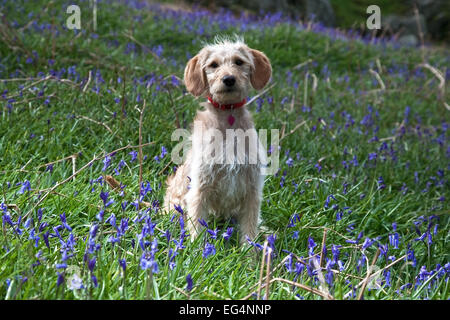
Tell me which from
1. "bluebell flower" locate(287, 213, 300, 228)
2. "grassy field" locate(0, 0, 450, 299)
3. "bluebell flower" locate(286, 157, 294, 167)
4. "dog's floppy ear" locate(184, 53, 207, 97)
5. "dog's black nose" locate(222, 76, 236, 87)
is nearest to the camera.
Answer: "grassy field" locate(0, 0, 450, 299)

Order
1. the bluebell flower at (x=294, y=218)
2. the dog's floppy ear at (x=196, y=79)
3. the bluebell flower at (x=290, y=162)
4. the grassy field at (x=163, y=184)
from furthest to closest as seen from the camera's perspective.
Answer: the bluebell flower at (x=290, y=162)
the dog's floppy ear at (x=196, y=79)
the bluebell flower at (x=294, y=218)
the grassy field at (x=163, y=184)

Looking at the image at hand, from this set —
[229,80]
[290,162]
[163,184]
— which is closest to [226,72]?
[229,80]

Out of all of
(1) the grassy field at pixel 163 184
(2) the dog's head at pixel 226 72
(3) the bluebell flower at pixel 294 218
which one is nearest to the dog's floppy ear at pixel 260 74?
(2) the dog's head at pixel 226 72

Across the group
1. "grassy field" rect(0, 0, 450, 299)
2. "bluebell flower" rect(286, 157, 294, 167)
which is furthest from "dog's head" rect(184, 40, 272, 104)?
"bluebell flower" rect(286, 157, 294, 167)

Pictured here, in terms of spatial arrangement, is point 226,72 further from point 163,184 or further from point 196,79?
point 163,184

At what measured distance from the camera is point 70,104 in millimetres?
5098

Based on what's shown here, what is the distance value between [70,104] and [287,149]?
2.50 metres

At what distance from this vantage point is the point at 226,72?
3.55 meters

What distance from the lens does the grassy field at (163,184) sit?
8.00 ft

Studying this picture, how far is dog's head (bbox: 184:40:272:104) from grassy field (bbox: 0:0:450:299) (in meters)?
0.64

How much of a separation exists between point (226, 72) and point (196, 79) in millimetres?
414

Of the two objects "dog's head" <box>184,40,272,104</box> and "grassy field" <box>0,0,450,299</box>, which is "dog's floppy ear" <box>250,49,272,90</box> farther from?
"grassy field" <box>0,0,450,299</box>

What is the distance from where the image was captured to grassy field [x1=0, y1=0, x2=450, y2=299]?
244 cm

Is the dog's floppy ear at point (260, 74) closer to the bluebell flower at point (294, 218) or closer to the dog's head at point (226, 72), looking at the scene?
the dog's head at point (226, 72)
